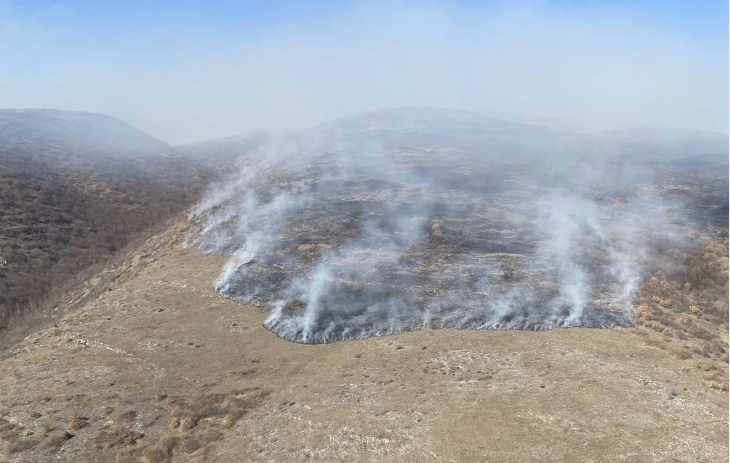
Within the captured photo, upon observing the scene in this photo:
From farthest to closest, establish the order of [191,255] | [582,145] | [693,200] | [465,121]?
1. [465,121]
2. [582,145]
3. [693,200]
4. [191,255]

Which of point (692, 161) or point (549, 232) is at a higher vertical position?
point (692, 161)

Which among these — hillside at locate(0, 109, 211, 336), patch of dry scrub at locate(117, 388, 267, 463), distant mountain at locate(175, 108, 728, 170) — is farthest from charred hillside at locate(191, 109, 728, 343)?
hillside at locate(0, 109, 211, 336)

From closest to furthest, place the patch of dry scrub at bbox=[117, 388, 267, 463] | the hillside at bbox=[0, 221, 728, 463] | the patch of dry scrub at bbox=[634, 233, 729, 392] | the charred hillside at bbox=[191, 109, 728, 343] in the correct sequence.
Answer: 1. the hillside at bbox=[0, 221, 728, 463]
2. the patch of dry scrub at bbox=[117, 388, 267, 463]
3. the patch of dry scrub at bbox=[634, 233, 729, 392]
4. the charred hillside at bbox=[191, 109, 728, 343]

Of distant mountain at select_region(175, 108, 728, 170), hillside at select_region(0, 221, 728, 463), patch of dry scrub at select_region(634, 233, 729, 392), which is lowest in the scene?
hillside at select_region(0, 221, 728, 463)

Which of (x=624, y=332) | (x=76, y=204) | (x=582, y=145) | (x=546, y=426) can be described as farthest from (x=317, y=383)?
(x=582, y=145)

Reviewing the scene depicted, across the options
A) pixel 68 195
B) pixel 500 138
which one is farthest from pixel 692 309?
pixel 68 195

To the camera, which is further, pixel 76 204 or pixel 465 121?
pixel 465 121

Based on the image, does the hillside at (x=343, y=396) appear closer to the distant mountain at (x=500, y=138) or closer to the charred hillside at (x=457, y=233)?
the charred hillside at (x=457, y=233)

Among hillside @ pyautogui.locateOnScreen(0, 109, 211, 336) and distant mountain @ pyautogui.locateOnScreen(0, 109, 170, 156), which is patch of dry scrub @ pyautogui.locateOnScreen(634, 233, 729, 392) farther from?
distant mountain @ pyautogui.locateOnScreen(0, 109, 170, 156)

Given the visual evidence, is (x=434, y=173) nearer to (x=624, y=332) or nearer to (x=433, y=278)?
(x=433, y=278)
